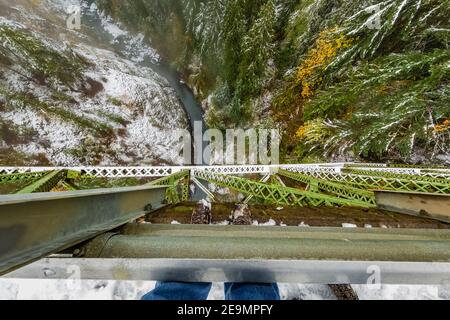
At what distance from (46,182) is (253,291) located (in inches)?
301

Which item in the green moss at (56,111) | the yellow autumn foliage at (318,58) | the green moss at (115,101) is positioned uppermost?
the yellow autumn foliage at (318,58)

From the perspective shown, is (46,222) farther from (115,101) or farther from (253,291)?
(115,101)

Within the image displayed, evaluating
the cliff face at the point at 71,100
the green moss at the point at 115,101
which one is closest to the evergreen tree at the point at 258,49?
the cliff face at the point at 71,100

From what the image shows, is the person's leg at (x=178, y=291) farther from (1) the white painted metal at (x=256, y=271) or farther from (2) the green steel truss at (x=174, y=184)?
(2) the green steel truss at (x=174, y=184)

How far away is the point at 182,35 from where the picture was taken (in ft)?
72.2

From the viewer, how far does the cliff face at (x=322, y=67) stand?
7402mm

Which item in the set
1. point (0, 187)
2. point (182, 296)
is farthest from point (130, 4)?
point (182, 296)

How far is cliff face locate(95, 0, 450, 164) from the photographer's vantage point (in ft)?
24.3

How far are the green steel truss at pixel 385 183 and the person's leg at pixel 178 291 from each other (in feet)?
17.6

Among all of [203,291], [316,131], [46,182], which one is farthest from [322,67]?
[46,182]

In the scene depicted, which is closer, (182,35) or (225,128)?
(225,128)

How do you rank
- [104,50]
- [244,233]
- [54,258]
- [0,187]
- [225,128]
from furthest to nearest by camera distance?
[104,50] < [225,128] < [0,187] < [244,233] < [54,258]
